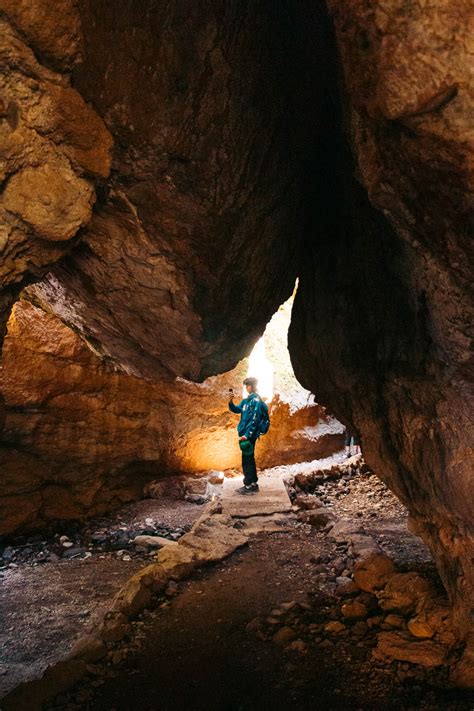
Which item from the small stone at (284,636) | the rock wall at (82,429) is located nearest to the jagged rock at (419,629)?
the small stone at (284,636)

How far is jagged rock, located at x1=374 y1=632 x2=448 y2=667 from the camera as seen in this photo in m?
3.38

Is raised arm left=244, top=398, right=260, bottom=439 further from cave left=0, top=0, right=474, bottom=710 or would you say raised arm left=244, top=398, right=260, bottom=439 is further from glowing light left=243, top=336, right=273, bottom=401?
glowing light left=243, top=336, right=273, bottom=401

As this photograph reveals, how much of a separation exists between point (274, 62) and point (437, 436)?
3.08 m

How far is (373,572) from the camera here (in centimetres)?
448

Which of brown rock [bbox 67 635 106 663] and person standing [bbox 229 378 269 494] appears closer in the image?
brown rock [bbox 67 635 106 663]

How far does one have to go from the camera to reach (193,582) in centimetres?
519

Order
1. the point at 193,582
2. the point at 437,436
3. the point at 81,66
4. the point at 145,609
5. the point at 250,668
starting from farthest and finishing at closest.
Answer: the point at 193,582, the point at 145,609, the point at 250,668, the point at 437,436, the point at 81,66

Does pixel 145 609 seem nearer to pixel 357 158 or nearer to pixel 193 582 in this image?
pixel 193 582

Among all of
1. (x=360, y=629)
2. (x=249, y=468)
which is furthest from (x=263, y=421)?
(x=360, y=629)

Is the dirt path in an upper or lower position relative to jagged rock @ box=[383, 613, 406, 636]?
lower

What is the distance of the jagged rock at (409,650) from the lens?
3378 mm

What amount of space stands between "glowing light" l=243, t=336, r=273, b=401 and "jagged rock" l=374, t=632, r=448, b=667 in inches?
327

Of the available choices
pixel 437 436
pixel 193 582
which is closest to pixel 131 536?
pixel 193 582

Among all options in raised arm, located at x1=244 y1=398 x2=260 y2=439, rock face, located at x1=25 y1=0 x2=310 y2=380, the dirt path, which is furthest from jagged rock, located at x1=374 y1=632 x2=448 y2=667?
raised arm, located at x1=244 y1=398 x2=260 y2=439
